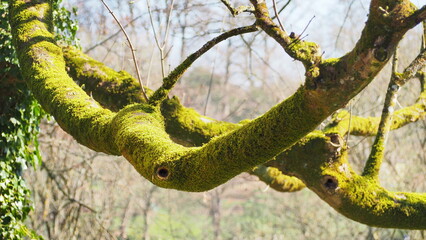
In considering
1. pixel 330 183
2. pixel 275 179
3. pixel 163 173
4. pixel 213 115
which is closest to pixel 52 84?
pixel 163 173

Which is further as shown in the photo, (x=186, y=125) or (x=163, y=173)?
(x=186, y=125)

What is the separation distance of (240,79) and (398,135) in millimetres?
7985

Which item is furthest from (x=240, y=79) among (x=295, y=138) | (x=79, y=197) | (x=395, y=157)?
(x=295, y=138)

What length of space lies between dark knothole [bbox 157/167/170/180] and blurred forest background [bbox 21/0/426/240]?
90 cm

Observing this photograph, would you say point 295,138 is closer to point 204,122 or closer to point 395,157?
point 204,122

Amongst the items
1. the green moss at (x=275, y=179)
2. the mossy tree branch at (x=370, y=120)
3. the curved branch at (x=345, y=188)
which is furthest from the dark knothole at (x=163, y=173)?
the green moss at (x=275, y=179)

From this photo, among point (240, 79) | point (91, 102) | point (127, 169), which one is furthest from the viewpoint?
point (240, 79)

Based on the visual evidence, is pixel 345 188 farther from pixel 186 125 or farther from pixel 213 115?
pixel 213 115

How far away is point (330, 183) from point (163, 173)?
1606 millimetres

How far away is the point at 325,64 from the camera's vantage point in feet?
6.28

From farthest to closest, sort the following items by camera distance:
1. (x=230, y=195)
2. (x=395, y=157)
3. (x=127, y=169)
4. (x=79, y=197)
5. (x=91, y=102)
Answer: (x=230, y=195)
(x=127, y=169)
(x=395, y=157)
(x=79, y=197)
(x=91, y=102)

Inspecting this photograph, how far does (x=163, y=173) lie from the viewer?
2131mm

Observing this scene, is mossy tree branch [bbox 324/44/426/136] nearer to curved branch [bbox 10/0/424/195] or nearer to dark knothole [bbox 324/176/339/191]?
dark knothole [bbox 324/176/339/191]

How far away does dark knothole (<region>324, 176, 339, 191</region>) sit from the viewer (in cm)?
329
